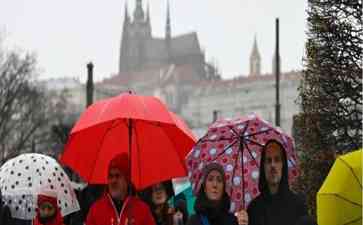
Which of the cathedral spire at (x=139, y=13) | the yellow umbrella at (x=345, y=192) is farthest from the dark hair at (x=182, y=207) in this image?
the cathedral spire at (x=139, y=13)

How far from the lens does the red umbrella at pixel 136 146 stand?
297 inches

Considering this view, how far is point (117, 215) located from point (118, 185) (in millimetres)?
221

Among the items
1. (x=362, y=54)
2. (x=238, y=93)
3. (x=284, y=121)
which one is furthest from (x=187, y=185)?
(x=238, y=93)

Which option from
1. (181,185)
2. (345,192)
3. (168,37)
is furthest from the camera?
(168,37)

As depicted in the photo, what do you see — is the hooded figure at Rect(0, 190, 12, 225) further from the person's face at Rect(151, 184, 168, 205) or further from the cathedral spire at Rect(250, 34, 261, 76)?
the cathedral spire at Rect(250, 34, 261, 76)

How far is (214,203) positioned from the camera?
5.68 meters

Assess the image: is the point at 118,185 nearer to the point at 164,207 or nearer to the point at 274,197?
the point at 164,207

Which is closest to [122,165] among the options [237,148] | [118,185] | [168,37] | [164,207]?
[118,185]

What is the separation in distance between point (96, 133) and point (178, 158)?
779 millimetres

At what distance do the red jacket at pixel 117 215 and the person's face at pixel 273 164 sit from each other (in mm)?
1059

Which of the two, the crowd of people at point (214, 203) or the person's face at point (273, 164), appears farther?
the person's face at point (273, 164)

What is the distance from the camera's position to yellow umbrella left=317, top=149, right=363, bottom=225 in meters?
4.96

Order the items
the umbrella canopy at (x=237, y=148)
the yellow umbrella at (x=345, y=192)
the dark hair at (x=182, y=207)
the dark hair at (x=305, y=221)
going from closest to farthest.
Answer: the yellow umbrella at (x=345, y=192) → the dark hair at (x=305, y=221) → the umbrella canopy at (x=237, y=148) → the dark hair at (x=182, y=207)

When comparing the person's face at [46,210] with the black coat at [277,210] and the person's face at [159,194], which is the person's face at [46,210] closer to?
the person's face at [159,194]
